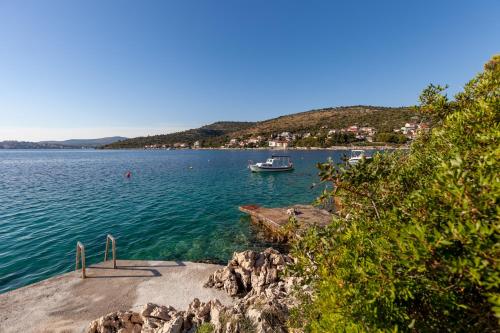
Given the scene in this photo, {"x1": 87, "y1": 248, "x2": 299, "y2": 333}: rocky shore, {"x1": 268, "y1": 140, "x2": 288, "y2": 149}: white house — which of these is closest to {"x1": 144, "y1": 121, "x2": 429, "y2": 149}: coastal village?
{"x1": 268, "y1": 140, "x2": 288, "y2": 149}: white house

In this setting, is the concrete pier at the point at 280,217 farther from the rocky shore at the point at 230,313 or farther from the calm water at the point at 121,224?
the rocky shore at the point at 230,313

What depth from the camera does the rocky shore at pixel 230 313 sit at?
564 cm

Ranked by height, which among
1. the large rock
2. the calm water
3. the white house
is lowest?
the calm water

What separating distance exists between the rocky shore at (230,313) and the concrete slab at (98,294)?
0.87 m

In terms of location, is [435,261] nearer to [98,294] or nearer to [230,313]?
[230,313]

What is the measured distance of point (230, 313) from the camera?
601cm

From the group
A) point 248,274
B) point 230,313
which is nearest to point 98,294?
point 248,274

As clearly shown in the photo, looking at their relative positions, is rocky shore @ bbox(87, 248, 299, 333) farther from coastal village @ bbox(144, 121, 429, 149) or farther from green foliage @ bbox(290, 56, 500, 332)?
coastal village @ bbox(144, 121, 429, 149)

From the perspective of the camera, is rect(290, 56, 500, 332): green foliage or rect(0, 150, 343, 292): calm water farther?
rect(0, 150, 343, 292): calm water

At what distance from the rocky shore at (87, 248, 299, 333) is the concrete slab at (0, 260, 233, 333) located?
87cm

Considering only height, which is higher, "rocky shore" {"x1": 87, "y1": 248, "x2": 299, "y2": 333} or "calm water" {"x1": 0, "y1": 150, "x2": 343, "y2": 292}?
"rocky shore" {"x1": 87, "y1": 248, "x2": 299, "y2": 333}

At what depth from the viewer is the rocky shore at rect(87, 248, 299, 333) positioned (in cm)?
564

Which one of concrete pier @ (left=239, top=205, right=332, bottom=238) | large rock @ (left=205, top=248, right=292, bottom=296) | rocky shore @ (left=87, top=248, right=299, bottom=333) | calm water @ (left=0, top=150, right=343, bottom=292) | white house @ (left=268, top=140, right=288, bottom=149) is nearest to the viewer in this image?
rocky shore @ (left=87, top=248, right=299, bottom=333)

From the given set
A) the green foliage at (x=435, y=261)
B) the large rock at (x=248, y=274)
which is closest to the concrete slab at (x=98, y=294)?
the large rock at (x=248, y=274)
